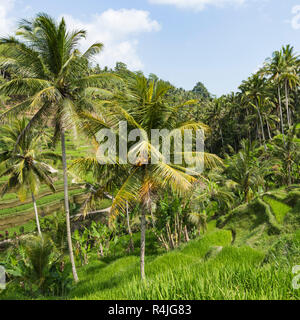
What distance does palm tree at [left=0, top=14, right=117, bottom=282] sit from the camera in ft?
26.9

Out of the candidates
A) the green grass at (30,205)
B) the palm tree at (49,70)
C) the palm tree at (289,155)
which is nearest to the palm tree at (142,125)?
the palm tree at (49,70)

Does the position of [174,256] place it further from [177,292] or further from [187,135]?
[177,292]

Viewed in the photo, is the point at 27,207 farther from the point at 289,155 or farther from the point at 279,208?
the point at 289,155

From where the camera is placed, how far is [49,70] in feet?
29.5

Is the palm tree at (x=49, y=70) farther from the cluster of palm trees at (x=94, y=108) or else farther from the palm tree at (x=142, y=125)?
the palm tree at (x=142, y=125)

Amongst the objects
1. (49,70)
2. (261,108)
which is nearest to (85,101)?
(49,70)

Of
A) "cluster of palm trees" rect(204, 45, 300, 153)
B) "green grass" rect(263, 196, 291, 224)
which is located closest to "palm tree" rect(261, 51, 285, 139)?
"cluster of palm trees" rect(204, 45, 300, 153)

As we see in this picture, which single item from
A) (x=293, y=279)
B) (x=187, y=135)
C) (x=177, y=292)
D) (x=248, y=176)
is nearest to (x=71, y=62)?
(x=187, y=135)

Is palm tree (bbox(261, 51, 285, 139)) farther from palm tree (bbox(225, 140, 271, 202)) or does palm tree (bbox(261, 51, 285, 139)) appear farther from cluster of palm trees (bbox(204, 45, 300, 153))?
palm tree (bbox(225, 140, 271, 202))

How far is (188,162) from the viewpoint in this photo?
22.5 ft

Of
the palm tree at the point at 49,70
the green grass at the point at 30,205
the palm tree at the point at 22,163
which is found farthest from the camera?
the green grass at the point at 30,205

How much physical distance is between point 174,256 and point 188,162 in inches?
140

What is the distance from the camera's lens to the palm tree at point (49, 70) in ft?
26.9
